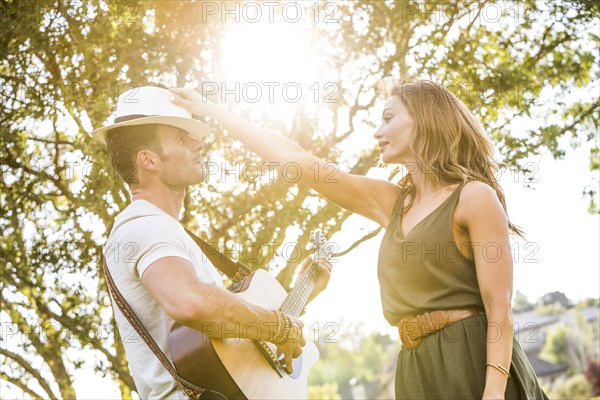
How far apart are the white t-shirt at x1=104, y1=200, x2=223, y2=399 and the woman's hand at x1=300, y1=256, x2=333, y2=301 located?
4.83 ft

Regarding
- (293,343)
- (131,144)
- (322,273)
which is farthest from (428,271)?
(322,273)

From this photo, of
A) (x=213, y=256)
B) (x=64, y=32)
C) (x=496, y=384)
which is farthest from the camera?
(x=64, y=32)

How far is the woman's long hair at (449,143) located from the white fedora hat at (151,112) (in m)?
1.03

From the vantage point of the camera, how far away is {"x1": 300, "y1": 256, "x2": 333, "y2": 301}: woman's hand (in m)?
4.64

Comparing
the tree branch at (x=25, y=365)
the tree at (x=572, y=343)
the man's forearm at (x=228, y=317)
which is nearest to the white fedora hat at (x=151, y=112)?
the man's forearm at (x=228, y=317)

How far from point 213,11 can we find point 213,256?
16.7 ft

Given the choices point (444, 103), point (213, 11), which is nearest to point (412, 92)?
point (444, 103)

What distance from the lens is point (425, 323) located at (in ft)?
10.1

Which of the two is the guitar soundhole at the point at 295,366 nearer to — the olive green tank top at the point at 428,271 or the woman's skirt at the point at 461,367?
the olive green tank top at the point at 428,271

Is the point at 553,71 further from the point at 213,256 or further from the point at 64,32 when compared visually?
the point at 213,256

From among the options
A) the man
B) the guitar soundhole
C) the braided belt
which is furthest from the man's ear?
the braided belt

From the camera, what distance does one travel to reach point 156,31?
879 cm

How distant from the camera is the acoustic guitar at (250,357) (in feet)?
10.1

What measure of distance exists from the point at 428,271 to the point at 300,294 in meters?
1.41
